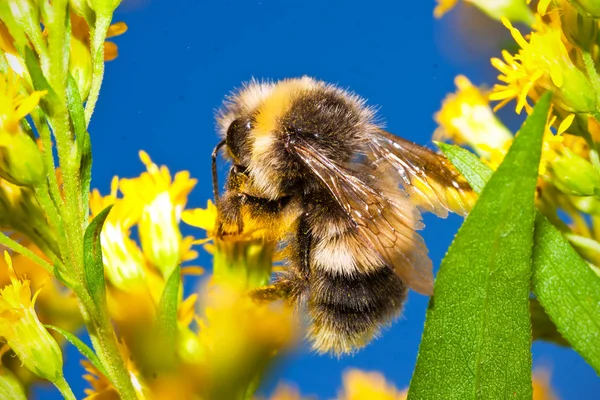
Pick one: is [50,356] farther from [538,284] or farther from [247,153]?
[538,284]

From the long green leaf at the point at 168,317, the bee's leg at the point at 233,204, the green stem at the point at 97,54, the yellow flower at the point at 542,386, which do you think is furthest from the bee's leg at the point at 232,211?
the yellow flower at the point at 542,386

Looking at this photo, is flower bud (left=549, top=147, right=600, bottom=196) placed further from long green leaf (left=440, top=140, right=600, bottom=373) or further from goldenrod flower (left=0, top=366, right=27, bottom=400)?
goldenrod flower (left=0, top=366, right=27, bottom=400)

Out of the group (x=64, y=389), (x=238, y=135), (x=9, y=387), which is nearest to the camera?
(x=64, y=389)

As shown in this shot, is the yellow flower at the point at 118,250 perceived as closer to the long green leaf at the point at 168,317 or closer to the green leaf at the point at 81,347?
the long green leaf at the point at 168,317

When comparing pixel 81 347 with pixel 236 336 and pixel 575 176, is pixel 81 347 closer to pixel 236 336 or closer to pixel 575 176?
pixel 236 336

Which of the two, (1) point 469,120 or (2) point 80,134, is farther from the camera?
(1) point 469,120

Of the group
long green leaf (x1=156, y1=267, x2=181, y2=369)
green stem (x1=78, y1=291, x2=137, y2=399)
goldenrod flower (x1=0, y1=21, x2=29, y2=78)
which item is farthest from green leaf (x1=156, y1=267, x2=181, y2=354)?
goldenrod flower (x1=0, y1=21, x2=29, y2=78)

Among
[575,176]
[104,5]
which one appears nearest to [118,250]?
[104,5]
